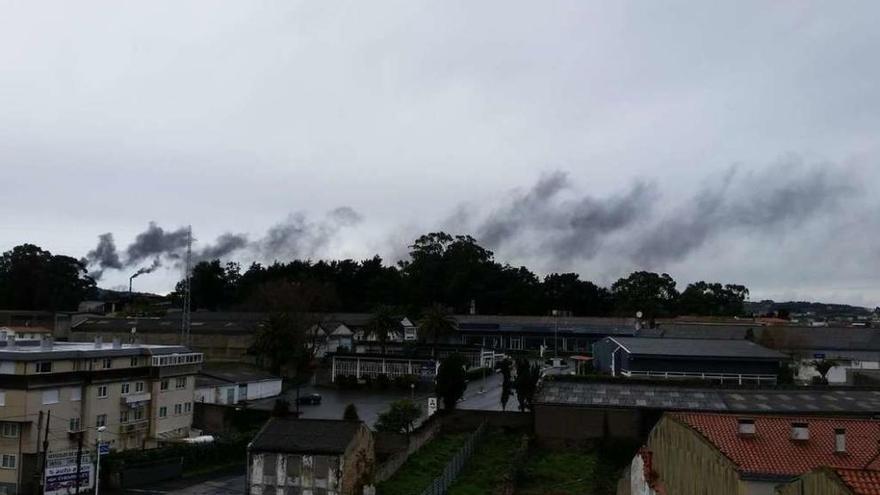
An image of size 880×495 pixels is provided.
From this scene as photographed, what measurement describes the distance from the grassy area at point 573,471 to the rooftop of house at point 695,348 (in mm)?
21111

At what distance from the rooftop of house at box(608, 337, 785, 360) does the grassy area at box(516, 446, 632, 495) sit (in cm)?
2111

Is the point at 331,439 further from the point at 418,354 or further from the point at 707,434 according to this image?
the point at 418,354

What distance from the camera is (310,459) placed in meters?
34.8

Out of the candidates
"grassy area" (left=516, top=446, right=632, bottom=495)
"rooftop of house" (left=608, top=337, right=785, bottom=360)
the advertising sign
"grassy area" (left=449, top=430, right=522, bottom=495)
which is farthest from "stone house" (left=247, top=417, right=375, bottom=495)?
"rooftop of house" (left=608, top=337, right=785, bottom=360)

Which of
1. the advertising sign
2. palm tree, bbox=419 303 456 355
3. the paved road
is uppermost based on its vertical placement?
palm tree, bbox=419 303 456 355

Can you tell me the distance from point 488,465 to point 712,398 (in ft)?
50.8

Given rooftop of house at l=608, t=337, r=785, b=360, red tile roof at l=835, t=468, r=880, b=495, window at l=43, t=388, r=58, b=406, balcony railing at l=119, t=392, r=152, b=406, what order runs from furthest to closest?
rooftop of house at l=608, t=337, r=785, b=360 < balcony railing at l=119, t=392, r=152, b=406 < window at l=43, t=388, r=58, b=406 < red tile roof at l=835, t=468, r=880, b=495

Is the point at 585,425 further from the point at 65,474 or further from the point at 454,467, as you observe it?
the point at 65,474

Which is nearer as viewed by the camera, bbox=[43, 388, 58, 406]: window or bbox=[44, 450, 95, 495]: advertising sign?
bbox=[44, 450, 95, 495]: advertising sign

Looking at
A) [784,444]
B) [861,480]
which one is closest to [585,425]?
[784,444]

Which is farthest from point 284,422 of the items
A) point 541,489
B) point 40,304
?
point 40,304

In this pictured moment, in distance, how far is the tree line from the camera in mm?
128375

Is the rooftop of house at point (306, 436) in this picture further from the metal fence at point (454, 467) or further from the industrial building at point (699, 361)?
the industrial building at point (699, 361)

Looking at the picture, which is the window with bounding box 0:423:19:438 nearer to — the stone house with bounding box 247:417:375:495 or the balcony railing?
the balcony railing
